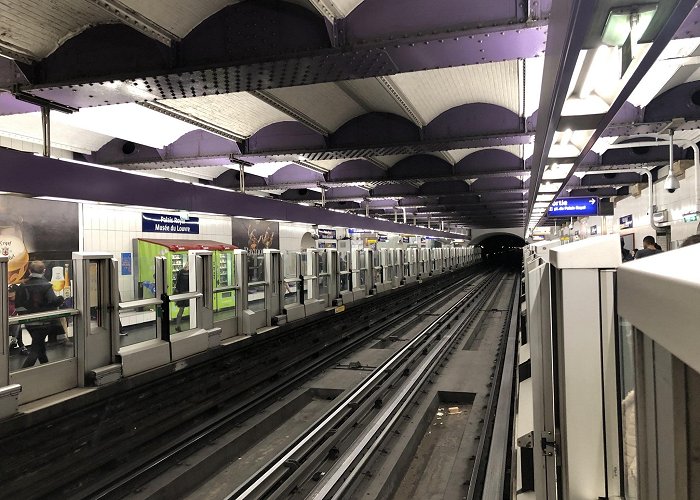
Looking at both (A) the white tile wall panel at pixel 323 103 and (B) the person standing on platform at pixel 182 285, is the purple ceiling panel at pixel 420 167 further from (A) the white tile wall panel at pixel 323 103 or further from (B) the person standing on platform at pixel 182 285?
(B) the person standing on platform at pixel 182 285

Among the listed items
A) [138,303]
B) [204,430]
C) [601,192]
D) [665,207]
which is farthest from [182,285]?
[601,192]

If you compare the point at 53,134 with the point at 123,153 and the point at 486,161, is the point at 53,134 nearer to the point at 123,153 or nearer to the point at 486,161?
the point at 123,153

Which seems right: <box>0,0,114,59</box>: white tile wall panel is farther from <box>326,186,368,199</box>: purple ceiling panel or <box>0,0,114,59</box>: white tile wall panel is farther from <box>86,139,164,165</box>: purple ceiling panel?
<box>326,186,368,199</box>: purple ceiling panel

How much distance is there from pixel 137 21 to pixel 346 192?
10.8m

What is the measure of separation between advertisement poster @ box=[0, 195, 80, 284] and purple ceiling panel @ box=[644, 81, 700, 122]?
318 inches

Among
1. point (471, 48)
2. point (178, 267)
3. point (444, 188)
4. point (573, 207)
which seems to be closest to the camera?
point (471, 48)

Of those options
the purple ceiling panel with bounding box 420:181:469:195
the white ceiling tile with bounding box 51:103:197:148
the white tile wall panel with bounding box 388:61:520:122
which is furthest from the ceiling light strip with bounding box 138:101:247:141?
the purple ceiling panel with bounding box 420:181:469:195

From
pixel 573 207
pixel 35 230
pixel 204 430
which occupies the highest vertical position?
pixel 573 207

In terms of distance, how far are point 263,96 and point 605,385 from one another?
5125mm

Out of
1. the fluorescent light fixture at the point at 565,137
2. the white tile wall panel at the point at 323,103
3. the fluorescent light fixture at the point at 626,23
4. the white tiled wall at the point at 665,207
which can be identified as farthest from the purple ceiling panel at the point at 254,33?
the white tiled wall at the point at 665,207

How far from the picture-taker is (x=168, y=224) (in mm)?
10664

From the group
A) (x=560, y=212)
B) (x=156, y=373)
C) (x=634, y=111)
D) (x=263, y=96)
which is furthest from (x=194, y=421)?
(x=560, y=212)

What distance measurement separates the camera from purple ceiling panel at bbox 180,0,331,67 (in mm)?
3770

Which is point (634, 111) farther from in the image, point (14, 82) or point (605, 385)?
point (14, 82)
